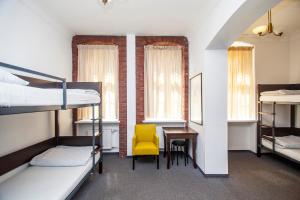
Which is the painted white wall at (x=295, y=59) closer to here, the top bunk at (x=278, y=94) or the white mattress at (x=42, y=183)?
the top bunk at (x=278, y=94)

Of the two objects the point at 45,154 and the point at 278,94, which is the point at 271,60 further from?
the point at 45,154

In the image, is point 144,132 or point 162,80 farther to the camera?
point 162,80

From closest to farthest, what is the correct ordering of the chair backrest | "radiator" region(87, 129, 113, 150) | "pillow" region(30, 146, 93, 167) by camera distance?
"pillow" region(30, 146, 93, 167), the chair backrest, "radiator" region(87, 129, 113, 150)

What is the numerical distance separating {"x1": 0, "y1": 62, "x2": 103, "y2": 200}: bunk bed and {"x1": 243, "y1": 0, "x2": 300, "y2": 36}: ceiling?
3.32 metres

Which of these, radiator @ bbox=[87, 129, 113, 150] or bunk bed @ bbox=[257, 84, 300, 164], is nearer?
bunk bed @ bbox=[257, 84, 300, 164]

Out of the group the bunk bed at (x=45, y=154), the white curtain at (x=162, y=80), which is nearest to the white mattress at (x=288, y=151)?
the white curtain at (x=162, y=80)

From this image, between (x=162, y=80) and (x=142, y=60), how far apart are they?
2.22 feet

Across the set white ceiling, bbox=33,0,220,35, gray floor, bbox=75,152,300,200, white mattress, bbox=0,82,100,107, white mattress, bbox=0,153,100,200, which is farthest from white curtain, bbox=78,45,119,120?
white mattress, bbox=0,82,100,107

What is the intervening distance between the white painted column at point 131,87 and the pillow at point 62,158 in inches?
58.3

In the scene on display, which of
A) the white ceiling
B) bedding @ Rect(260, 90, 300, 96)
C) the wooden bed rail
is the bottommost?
the wooden bed rail

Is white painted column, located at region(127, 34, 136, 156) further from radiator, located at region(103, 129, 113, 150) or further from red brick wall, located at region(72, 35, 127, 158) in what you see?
radiator, located at region(103, 129, 113, 150)

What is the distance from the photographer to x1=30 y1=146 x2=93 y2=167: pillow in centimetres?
277

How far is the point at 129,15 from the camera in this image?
140 inches

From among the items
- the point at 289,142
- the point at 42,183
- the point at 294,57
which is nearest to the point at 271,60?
the point at 294,57
